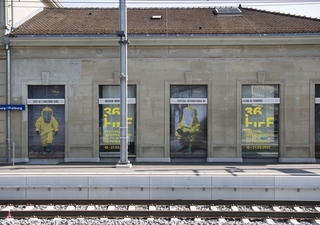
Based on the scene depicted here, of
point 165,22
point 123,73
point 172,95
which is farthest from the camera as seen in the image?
point 165,22

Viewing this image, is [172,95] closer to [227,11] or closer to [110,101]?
[110,101]

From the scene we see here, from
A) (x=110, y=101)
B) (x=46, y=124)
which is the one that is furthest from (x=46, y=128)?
(x=110, y=101)

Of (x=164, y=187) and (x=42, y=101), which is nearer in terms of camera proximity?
(x=164, y=187)

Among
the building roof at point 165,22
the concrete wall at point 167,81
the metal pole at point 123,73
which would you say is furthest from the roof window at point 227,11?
the metal pole at point 123,73

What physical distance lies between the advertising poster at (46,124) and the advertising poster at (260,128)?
9087 millimetres

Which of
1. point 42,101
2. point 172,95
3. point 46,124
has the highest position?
point 172,95

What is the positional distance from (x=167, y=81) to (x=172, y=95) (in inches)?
29.1

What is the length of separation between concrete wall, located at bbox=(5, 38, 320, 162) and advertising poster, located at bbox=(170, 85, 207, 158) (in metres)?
0.35

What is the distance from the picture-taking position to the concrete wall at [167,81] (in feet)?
53.8

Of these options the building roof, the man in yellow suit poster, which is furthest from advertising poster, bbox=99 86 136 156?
the building roof

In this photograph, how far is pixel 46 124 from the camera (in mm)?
16719

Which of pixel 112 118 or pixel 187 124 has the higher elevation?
pixel 112 118

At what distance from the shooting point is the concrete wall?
53.8 ft

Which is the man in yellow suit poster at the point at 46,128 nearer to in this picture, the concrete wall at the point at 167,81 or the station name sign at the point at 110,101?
the concrete wall at the point at 167,81
